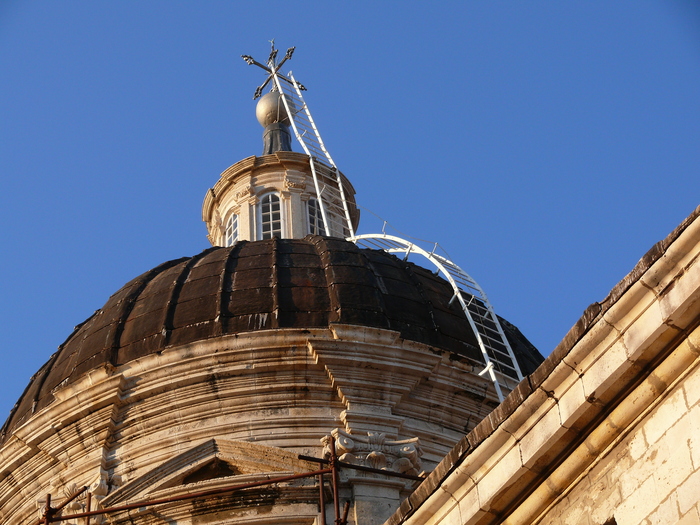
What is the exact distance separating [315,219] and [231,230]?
1.97 metres

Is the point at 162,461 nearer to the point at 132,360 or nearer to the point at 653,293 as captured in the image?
the point at 132,360

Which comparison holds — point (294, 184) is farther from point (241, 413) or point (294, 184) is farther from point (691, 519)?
point (691, 519)

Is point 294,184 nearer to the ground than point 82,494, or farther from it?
farther from it

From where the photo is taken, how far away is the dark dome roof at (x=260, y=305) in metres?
21.9

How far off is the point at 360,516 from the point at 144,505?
289 cm

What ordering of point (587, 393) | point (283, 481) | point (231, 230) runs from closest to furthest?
1. point (587, 393)
2. point (283, 481)
3. point (231, 230)

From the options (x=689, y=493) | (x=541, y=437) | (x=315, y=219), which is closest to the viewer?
(x=689, y=493)

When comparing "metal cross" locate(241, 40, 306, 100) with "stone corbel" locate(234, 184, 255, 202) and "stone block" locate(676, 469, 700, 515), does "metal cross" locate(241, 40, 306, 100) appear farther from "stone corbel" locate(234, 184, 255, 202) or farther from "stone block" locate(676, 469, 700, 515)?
"stone block" locate(676, 469, 700, 515)

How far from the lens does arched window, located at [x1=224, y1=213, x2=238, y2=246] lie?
3036cm

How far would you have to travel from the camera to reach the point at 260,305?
22141 millimetres

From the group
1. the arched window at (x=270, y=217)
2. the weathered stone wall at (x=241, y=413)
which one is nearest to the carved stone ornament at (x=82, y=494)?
the weathered stone wall at (x=241, y=413)

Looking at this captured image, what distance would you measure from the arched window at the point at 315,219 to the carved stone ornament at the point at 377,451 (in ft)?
34.0

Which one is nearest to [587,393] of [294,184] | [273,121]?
[294,184]

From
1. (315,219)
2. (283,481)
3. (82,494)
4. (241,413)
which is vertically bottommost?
(283,481)
